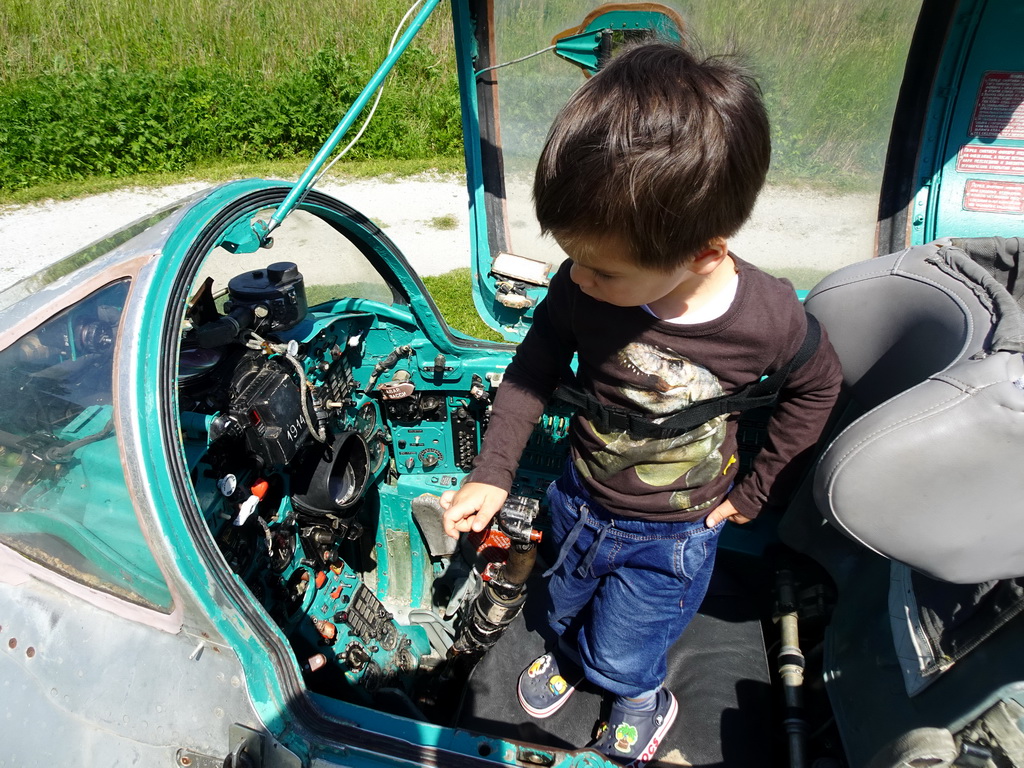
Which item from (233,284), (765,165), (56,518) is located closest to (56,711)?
(56,518)

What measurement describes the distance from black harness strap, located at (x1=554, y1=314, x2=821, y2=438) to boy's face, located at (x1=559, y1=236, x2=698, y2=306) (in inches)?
12.0

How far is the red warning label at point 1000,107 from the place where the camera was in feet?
6.56

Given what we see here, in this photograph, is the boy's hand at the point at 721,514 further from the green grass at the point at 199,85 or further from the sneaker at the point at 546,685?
the green grass at the point at 199,85

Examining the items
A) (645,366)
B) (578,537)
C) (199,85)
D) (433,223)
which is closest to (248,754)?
(578,537)

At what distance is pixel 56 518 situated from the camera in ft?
4.49

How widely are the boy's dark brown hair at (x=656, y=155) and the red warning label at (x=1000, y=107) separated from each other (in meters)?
1.42

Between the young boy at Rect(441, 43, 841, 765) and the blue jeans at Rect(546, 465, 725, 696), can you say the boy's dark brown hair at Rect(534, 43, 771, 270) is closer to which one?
the young boy at Rect(441, 43, 841, 765)

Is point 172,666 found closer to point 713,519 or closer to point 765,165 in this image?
point 713,519

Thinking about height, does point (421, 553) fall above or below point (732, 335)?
below

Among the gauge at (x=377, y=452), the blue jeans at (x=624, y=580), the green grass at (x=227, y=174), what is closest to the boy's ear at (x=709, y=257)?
the blue jeans at (x=624, y=580)

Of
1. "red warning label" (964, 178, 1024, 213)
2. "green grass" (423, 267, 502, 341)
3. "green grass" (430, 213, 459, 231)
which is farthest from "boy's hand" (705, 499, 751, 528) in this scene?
"green grass" (430, 213, 459, 231)

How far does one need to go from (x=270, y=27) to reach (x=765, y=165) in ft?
29.4

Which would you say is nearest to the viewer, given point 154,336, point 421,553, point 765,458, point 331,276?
point 154,336

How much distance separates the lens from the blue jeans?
61.5 inches
